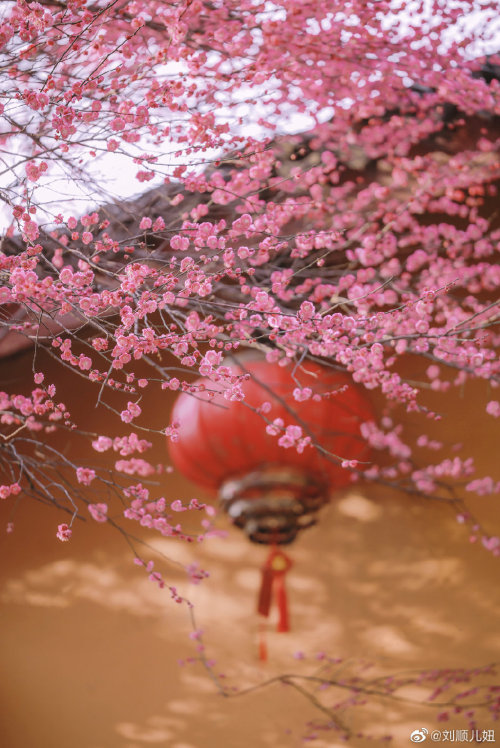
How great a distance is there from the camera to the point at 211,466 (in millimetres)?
2307

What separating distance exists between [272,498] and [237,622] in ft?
3.69

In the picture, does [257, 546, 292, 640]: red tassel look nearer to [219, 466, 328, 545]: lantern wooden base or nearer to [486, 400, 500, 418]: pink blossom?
[219, 466, 328, 545]: lantern wooden base

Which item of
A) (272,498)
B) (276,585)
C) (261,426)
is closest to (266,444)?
(261,426)

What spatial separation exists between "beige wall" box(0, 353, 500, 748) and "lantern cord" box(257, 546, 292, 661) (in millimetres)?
103

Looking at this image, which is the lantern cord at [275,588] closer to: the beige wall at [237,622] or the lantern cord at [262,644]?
the lantern cord at [262,644]

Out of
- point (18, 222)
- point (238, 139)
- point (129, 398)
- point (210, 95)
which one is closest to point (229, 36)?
point (210, 95)

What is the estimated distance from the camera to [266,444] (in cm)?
222

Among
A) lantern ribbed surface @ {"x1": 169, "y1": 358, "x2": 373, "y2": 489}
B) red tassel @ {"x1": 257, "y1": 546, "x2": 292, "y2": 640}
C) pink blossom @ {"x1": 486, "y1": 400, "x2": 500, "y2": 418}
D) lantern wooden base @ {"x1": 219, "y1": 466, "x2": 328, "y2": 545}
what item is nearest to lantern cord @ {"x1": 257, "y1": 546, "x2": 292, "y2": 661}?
red tassel @ {"x1": 257, "y1": 546, "x2": 292, "y2": 640}

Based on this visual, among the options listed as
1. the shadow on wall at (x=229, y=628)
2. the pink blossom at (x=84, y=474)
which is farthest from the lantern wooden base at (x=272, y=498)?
the shadow on wall at (x=229, y=628)

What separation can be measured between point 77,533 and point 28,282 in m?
2.32

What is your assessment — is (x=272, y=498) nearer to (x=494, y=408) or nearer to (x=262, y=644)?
(x=262, y=644)

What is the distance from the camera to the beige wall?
2992 mm

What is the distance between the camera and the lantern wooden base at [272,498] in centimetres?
231

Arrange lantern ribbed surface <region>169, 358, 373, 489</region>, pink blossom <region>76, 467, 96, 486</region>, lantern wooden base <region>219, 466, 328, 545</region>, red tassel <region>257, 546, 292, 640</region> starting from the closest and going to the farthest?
pink blossom <region>76, 467, 96, 486</region>
lantern ribbed surface <region>169, 358, 373, 489</region>
lantern wooden base <region>219, 466, 328, 545</region>
red tassel <region>257, 546, 292, 640</region>
